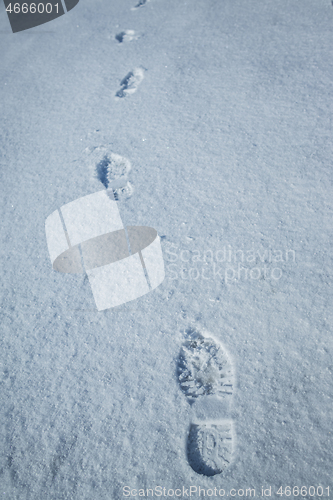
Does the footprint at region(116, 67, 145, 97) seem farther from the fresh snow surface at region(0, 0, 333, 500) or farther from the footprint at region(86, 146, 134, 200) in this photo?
the footprint at region(86, 146, 134, 200)

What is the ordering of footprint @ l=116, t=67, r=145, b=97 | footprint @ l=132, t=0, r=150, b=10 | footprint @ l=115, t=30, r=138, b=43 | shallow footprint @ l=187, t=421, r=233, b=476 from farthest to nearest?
footprint @ l=132, t=0, r=150, b=10 < footprint @ l=115, t=30, r=138, b=43 < footprint @ l=116, t=67, r=145, b=97 < shallow footprint @ l=187, t=421, r=233, b=476

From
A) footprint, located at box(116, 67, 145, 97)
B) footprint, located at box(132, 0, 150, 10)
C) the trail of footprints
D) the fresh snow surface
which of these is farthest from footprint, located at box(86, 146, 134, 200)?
footprint, located at box(132, 0, 150, 10)

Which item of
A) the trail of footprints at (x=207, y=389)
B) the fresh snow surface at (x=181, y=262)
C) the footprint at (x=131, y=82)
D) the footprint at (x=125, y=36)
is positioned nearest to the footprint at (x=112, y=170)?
the fresh snow surface at (x=181, y=262)

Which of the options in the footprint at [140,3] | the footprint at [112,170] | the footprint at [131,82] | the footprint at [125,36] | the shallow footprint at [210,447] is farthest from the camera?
the footprint at [140,3]

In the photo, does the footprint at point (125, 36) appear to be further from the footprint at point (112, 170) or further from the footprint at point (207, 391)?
the footprint at point (207, 391)

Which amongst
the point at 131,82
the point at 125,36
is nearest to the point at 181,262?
the point at 131,82

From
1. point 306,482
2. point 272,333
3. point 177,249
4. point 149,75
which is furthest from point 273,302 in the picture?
point 149,75

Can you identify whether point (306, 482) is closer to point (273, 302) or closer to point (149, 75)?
point (273, 302)
